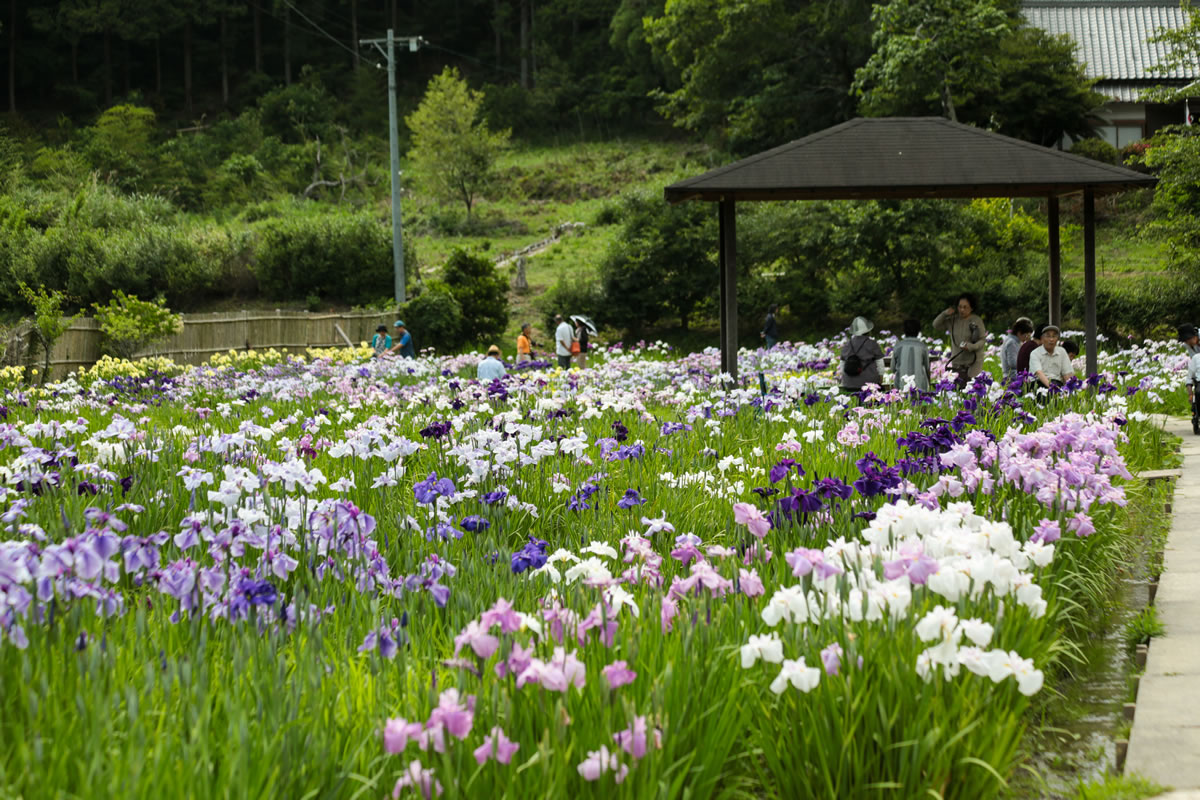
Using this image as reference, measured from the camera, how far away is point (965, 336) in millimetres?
10844

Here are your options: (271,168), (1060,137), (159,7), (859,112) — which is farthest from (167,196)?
(1060,137)

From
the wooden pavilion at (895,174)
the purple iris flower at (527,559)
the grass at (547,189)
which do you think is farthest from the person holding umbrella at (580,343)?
the grass at (547,189)

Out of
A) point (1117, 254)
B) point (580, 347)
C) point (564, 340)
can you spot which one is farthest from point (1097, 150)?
point (564, 340)

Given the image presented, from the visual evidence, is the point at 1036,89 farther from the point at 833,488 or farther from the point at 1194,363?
the point at 833,488

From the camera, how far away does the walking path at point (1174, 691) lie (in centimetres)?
296

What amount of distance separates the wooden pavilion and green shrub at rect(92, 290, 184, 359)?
12.8 meters

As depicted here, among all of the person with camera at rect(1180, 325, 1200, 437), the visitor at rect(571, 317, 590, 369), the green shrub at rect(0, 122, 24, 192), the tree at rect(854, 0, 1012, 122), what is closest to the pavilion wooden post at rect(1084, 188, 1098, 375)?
the person with camera at rect(1180, 325, 1200, 437)

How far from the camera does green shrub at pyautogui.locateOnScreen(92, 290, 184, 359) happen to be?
20500 millimetres

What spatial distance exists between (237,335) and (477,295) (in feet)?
19.6

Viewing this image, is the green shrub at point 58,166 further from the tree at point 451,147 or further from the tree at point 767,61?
the tree at point 767,61

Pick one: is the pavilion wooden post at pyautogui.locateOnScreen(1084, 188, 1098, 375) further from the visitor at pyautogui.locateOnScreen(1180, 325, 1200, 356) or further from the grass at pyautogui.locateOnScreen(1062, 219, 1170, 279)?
the grass at pyautogui.locateOnScreen(1062, 219, 1170, 279)

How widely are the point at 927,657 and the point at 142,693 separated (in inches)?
71.4

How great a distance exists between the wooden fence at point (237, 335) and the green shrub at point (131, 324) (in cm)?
48

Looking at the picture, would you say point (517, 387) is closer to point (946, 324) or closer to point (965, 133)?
point (946, 324)
